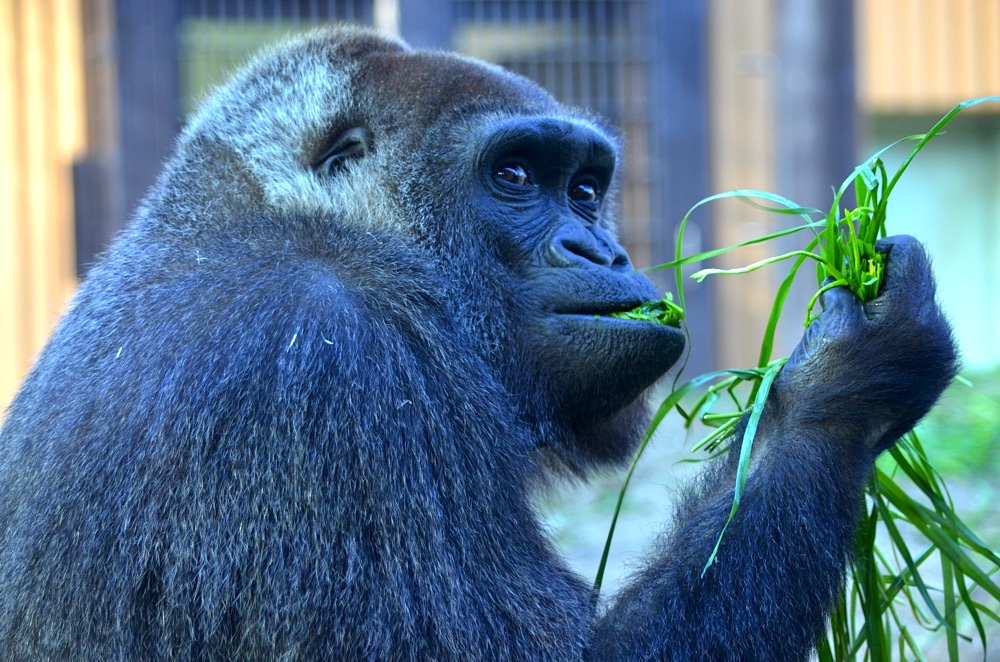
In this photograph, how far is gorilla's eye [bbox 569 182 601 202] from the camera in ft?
14.0

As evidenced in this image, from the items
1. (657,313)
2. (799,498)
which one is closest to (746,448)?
(799,498)

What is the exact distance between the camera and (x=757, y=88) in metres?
9.40

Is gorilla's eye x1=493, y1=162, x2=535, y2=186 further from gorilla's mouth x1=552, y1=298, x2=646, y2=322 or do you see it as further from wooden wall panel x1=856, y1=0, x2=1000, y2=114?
wooden wall panel x1=856, y1=0, x2=1000, y2=114

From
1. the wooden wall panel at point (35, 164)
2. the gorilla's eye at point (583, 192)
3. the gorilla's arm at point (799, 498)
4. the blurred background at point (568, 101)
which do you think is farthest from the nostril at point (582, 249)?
the wooden wall panel at point (35, 164)

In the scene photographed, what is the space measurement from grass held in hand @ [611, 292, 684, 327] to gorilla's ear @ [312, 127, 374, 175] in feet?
3.45

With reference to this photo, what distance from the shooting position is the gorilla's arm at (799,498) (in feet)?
9.57

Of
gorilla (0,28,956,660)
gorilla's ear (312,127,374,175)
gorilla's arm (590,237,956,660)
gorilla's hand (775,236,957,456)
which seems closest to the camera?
gorilla (0,28,956,660)

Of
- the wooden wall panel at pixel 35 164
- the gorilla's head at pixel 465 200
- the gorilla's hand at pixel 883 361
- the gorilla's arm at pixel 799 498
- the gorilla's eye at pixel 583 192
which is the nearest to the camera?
the gorilla's arm at pixel 799 498

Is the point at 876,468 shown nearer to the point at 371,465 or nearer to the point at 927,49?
the point at 371,465

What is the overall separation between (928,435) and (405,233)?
16.6ft

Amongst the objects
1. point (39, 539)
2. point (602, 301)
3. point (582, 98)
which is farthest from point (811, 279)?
point (39, 539)

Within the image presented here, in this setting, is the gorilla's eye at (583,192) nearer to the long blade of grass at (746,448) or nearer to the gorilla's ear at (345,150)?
the gorilla's ear at (345,150)

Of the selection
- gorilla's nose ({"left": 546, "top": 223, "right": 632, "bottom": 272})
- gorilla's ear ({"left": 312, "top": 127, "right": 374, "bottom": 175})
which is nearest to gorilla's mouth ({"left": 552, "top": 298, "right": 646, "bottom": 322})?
gorilla's nose ({"left": 546, "top": 223, "right": 632, "bottom": 272})

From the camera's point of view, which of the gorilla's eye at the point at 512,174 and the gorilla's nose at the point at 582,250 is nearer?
the gorilla's nose at the point at 582,250
